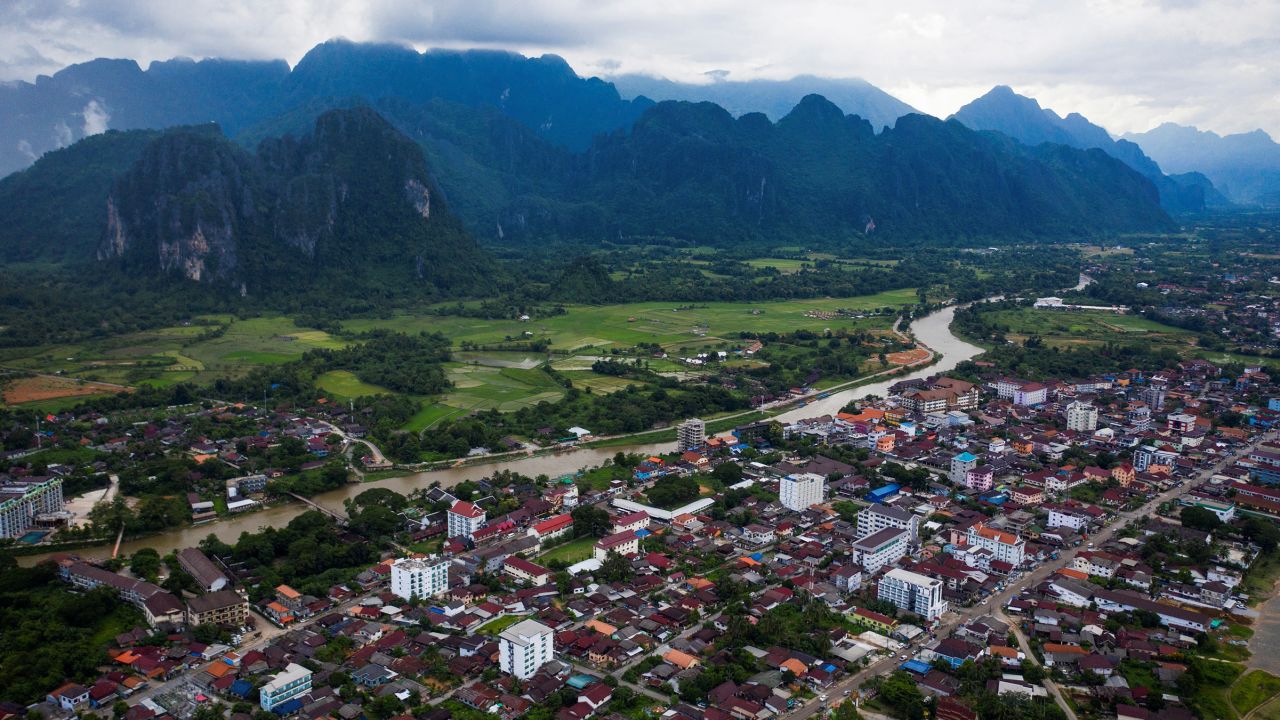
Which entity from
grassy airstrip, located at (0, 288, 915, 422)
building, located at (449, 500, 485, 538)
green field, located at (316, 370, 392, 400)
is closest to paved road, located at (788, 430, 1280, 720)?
building, located at (449, 500, 485, 538)

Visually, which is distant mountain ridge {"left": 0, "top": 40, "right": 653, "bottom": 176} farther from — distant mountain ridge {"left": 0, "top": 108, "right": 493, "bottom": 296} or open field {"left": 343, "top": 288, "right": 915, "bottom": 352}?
open field {"left": 343, "top": 288, "right": 915, "bottom": 352}

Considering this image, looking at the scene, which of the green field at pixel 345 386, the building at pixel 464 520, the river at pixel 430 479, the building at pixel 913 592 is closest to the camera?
the building at pixel 913 592

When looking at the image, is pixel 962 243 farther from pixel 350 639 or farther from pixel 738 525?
pixel 350 639

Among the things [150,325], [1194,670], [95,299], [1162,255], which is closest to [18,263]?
[95,299]

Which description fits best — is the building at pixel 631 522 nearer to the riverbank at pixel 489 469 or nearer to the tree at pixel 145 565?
the riverbank at pixel 489 469

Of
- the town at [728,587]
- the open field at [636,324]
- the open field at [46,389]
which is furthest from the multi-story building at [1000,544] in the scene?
the open field at [46,389]
